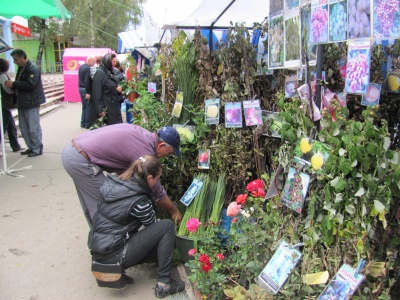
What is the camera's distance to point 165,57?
4.38 meters

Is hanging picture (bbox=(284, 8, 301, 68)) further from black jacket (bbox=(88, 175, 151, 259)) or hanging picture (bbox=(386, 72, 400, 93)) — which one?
black jacket (bbox=(88, 175, 151, 259))

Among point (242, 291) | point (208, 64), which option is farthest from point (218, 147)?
point (242, 291)

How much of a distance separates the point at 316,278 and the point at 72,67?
52.5 ft

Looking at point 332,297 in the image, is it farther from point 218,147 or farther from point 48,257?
point 48,257

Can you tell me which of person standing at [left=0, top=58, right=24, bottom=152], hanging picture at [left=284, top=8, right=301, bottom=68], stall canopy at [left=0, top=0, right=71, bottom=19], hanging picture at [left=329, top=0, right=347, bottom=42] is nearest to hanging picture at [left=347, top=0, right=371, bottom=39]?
hanging picture at [left=329, top=0, right=347, bottom=42]

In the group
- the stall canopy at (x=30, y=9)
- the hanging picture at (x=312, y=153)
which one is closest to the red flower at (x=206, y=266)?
the hanging picture at (x=312, y=153)

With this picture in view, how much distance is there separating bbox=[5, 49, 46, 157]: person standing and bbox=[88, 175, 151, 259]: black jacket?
460 centimetres

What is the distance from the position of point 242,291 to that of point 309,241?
20.7 inches

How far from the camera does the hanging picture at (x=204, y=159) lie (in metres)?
3.58

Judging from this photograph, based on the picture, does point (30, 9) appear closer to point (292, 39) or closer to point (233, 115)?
point (233, 115)

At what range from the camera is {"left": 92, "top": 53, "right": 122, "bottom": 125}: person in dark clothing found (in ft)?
22.6

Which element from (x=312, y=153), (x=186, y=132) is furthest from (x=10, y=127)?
(x=312, y=153)

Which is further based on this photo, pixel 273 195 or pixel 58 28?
pixel 58 28

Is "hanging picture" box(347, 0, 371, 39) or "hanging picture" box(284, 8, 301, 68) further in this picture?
"hanging picture" box(284, 8, 301, 68)
